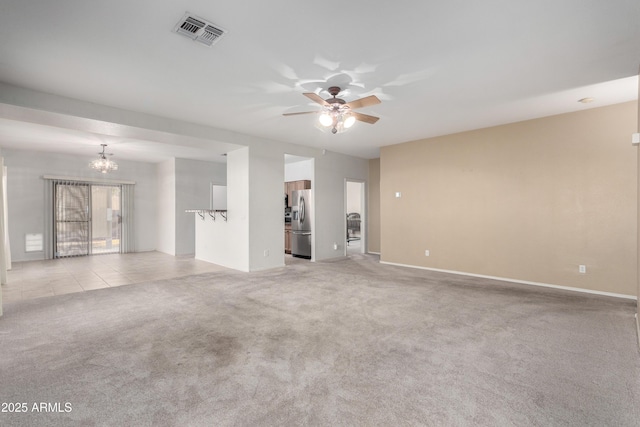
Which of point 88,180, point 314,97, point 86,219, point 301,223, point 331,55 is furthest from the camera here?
point 86,219

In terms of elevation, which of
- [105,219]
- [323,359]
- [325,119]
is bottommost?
[323,359]

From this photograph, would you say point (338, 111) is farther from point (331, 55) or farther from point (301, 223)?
point (301, 223)

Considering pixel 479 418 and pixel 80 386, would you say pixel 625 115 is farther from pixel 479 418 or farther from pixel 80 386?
pixel 80 386

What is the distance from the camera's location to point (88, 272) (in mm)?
5980

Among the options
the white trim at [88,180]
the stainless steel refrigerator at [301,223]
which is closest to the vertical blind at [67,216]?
the white trim at [88,180]

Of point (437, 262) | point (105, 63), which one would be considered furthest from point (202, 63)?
point (437, 262)

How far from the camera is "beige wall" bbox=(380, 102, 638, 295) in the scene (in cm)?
429

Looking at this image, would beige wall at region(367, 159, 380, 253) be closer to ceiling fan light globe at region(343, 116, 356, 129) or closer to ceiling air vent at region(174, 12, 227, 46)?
ceiling fan light globe at region(343, 116, 356, 129)

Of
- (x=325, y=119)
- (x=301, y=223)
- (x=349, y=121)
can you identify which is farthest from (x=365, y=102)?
(x=301, y=223)

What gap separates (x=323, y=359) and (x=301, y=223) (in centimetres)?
533

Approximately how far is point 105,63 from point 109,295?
3095mm

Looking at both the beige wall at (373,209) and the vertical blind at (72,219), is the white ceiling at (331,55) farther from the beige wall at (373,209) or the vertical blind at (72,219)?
the vertical blind at (72,219)

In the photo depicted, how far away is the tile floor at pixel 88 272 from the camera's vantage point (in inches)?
186

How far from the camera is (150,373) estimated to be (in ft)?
7.47
